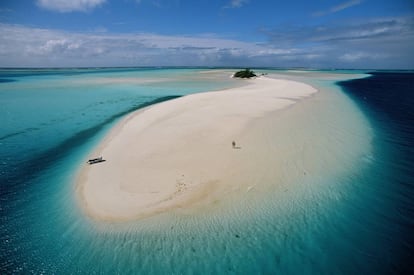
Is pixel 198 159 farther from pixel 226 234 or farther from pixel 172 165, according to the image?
pixel 226 234

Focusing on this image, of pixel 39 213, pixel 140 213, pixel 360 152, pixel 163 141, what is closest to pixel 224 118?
pixel 163 141

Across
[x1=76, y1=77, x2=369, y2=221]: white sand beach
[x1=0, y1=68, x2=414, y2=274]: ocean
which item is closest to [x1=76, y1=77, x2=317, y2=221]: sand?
[x1=76, y1=77, x2=369, y2=221]: white sand beach

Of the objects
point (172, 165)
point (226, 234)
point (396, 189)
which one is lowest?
point (226, 234)

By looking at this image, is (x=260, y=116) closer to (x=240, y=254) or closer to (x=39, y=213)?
(x=240, y=254)

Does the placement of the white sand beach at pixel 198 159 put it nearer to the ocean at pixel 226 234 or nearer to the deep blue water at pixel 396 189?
the ocean at pixel 226 234

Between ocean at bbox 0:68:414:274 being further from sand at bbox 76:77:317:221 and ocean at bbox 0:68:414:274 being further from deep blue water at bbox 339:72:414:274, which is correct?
sand at bbox 76:77:317:221

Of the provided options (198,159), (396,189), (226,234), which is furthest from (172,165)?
(396,189)
